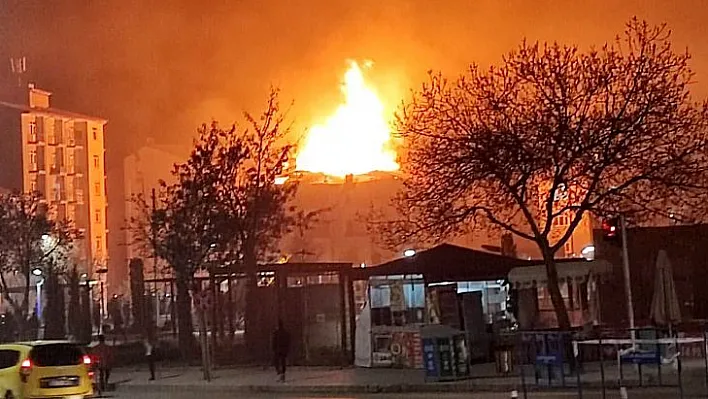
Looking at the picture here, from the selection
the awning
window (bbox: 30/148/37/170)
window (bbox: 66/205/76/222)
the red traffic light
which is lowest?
the awning

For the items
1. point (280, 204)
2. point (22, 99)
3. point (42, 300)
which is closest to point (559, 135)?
point (280, 204)

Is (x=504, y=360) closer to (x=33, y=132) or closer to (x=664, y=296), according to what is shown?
(x=664, y=296)

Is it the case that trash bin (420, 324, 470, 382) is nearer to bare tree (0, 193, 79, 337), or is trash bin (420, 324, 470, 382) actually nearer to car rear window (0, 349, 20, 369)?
car rear window (0, 349, 20, 369)

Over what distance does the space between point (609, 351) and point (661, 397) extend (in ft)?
26.4

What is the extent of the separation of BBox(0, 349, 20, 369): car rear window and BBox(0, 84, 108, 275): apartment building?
207 feet

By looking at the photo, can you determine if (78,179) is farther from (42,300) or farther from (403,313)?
(403,313)

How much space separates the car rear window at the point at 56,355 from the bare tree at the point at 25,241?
84.6 feet

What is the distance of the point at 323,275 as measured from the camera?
33.7 m

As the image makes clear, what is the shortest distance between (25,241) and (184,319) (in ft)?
50.7

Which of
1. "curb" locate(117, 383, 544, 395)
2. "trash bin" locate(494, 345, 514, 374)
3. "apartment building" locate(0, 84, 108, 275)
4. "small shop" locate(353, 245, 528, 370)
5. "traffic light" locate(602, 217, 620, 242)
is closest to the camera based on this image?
"curb" locate(117, 383, 544, 395)

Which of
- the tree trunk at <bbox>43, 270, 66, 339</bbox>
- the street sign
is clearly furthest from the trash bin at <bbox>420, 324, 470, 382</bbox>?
the tree trunk at <bbox>43, 270, 66, 339</bbox>

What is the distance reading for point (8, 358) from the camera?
2039cm

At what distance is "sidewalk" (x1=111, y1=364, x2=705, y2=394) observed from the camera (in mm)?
23469

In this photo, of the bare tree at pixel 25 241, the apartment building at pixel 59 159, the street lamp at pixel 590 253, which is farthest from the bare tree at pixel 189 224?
the apartment building at pixel 59 159
